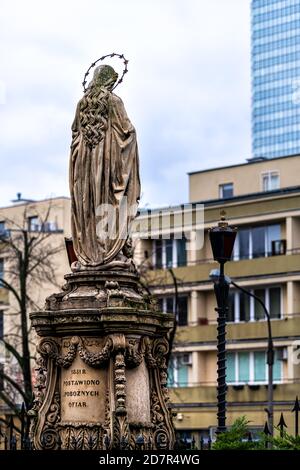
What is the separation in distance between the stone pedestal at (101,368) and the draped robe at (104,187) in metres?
0.43

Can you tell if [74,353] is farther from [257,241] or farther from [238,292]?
[238,292]

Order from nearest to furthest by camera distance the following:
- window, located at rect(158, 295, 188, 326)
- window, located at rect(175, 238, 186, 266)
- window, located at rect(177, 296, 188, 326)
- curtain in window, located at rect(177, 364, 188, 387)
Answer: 1. window, located at rect(158, 295, 188, 326)
2. curtain in window, located at rect(177, 364, 188, 387)
3. window, located at rect(177, 296, 188, 326)
4. window, located at rect(175, 238, 186, 266)

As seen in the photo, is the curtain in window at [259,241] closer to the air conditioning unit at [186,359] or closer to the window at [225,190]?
Answer: the window at [225,190]

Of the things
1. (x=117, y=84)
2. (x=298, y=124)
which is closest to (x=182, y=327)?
(x=117, y=84)

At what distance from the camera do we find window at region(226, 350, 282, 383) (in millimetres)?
65812

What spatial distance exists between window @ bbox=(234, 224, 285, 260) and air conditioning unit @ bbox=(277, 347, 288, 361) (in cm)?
399

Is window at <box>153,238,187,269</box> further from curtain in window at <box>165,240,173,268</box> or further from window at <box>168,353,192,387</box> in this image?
window at <box>168,353,192,387</box>

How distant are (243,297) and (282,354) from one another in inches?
146

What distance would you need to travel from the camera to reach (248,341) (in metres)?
65.9

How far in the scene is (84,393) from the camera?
22.4 metres

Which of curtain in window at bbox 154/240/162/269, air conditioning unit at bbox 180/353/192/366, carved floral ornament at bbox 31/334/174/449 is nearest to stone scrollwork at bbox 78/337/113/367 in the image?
carved floral ornament at bbox 31/334/174/449

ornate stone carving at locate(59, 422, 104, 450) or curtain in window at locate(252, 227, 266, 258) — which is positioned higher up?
curtain in window at locate(252, 227, 266, 258)

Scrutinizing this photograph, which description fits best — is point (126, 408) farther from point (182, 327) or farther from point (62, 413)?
point (182, 327)
